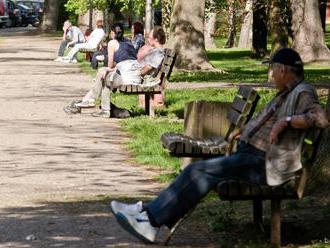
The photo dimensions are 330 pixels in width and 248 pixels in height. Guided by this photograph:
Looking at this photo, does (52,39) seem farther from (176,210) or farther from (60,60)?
(176,210)

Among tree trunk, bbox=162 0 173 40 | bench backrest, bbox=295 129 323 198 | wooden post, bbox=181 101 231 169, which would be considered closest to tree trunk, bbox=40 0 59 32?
tree trunk, bbox=162 0 173 40

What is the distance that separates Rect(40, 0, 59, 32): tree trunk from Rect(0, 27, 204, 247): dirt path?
136ft

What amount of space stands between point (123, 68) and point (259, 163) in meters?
10.1

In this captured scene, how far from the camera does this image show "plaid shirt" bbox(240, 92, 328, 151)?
737 centimetres

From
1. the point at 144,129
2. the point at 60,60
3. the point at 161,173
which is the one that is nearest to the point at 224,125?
the point at 161,173

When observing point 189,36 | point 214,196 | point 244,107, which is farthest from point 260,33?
point 244,107

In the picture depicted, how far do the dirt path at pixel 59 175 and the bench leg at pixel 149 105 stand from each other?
687 millimetres

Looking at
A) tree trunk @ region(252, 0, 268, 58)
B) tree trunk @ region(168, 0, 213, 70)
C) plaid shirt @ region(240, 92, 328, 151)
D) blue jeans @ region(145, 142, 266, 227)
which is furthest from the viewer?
tree trunk @ region(252, 0, 268, 58)

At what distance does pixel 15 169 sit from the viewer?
479 inches

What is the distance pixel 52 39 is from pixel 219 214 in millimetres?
47585

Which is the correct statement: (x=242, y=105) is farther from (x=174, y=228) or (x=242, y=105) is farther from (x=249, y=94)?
(x=174, y=228)

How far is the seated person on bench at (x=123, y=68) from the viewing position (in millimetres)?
17203

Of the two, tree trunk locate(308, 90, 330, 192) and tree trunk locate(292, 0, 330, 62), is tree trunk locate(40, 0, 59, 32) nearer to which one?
tree trunk locate(292, 0, 330, 62)

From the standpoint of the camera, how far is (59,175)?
1171cm
